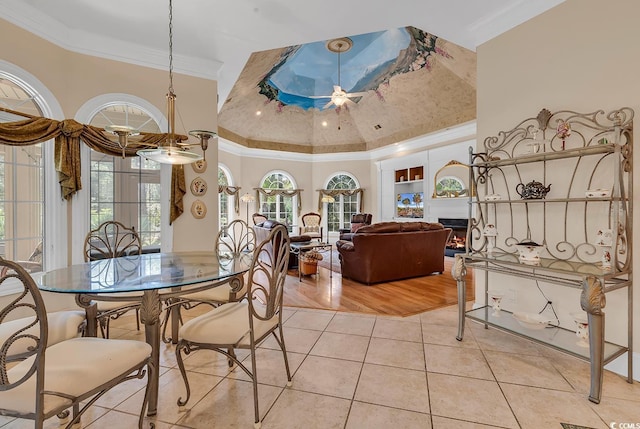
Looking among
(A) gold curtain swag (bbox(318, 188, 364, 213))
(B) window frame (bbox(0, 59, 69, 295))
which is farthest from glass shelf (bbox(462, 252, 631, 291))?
(A) gold curtain swag (bbox(318, 188, 364, 213))

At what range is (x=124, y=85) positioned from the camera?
3.65 m

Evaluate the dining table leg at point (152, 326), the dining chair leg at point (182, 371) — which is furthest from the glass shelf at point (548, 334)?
the dining table leg at point (152, 326)

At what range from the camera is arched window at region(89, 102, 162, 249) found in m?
3.64

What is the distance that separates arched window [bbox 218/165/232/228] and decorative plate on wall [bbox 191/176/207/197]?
191 inches

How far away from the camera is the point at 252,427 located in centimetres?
169

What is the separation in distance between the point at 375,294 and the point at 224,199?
6430 mm

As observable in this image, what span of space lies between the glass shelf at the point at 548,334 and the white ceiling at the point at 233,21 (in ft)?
9.00

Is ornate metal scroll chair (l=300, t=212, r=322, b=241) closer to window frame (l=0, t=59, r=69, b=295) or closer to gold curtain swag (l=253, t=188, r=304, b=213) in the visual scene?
gold curtain swag (l=253, t=188, r=304, b=213)

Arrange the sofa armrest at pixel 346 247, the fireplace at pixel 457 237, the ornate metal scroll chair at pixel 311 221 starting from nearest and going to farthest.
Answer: the sofa armrest at pixel 346 247 → the fireplace at pixel 457 237 → the ornate metal scroll chair at pixel 311 221

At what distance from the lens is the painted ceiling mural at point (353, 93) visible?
630 centimetres

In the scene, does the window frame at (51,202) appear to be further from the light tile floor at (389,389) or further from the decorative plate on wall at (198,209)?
the light tile floor at (389,389)

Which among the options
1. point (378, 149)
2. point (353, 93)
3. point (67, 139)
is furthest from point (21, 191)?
point (378, 149)

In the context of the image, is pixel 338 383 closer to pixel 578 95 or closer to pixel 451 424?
pixel 451 424

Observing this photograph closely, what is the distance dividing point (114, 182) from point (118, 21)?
70.8 inches
